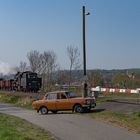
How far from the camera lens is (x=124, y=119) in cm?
2294

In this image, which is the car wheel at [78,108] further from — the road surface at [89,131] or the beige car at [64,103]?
the road surface at [89,131]

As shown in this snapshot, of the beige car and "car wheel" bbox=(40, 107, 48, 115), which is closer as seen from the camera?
the beige car

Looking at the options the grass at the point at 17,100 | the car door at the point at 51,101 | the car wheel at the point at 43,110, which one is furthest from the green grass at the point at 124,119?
the grass at the point at 17,100

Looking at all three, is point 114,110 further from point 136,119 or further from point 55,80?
point 55,80

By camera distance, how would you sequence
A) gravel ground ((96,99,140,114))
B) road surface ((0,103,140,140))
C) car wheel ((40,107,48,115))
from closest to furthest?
1. road surface ((0,103,140,140))
2. gravel ground ((96,99,140,114))
3. car wheel ((40,107,48,115))

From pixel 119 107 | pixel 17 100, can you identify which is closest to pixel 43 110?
pixel 119 107

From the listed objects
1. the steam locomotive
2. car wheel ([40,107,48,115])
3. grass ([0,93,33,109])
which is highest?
the steam locomotive

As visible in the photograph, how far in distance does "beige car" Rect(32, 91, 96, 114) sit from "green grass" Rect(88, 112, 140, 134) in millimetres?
3237

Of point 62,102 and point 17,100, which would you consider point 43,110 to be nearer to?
point 62,102

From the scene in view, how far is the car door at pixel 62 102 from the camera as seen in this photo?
30422 millimetres

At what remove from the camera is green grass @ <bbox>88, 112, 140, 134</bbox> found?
20144 millimetres

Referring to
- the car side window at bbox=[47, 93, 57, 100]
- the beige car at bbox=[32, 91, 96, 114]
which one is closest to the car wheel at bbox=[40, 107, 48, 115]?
the beige car at bbox=[32, 91, 96, 114]

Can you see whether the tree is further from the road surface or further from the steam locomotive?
the road surface

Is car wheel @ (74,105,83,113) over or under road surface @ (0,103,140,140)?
over
